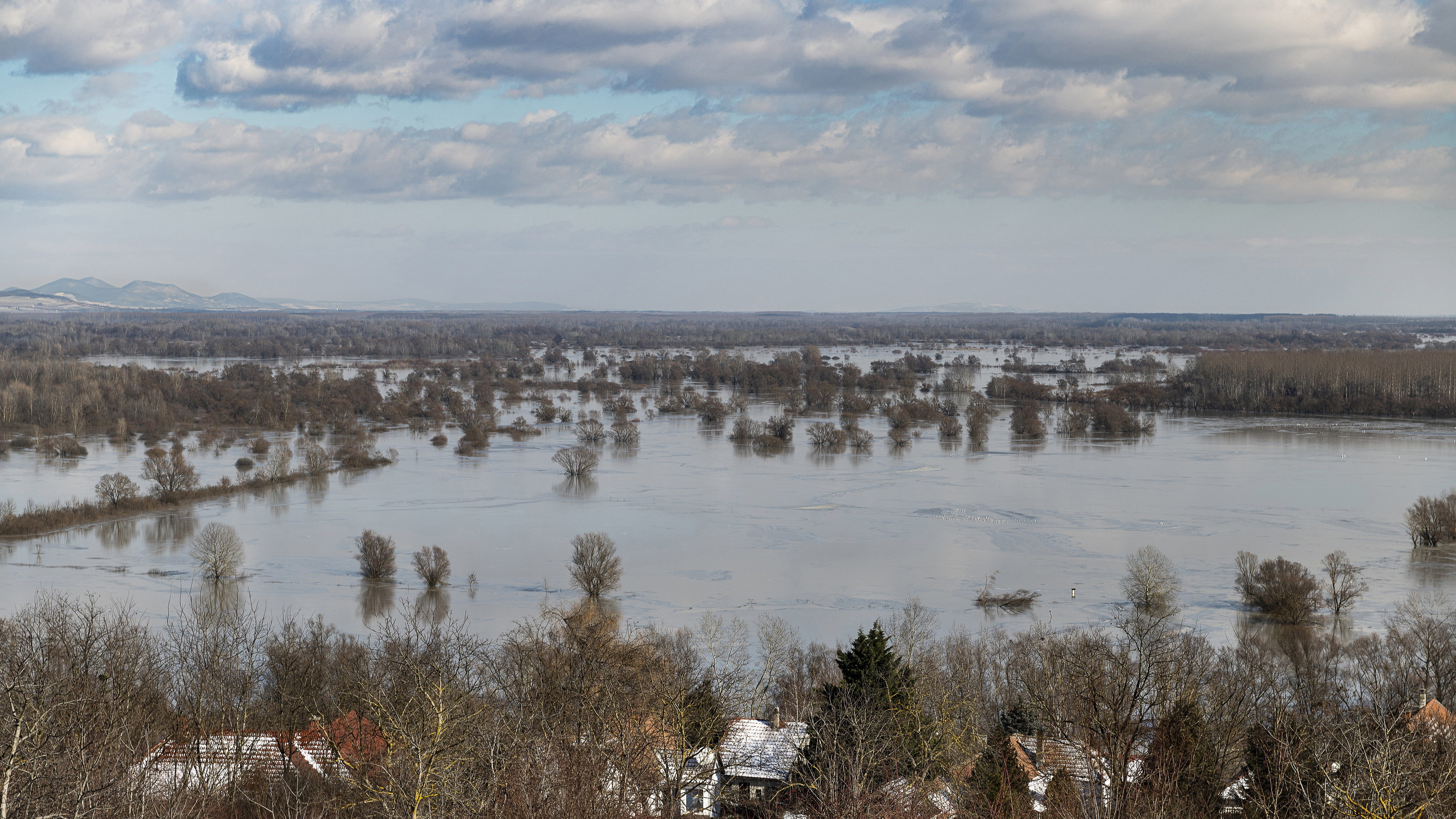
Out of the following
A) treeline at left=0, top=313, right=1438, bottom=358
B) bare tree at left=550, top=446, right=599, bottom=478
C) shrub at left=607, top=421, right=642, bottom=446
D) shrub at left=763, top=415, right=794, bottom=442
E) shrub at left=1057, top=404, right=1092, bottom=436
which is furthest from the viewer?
treeline at left=0, top=313, right=1438, bottom=358

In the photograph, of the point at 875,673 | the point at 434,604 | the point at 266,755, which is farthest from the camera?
the point at 434,604

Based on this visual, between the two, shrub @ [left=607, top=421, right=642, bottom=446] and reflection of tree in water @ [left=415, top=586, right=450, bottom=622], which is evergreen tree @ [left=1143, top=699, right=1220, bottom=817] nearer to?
reflection of tree in water @ [left=415, top=586, right=450, bottom=622]

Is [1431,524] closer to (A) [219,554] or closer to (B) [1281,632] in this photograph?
(B) [1281,632]

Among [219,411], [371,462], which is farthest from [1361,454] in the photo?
[219,411]

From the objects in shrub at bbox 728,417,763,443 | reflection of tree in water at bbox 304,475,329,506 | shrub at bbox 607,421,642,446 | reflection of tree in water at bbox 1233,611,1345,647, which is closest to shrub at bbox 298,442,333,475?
reflection of tree in water at bbox 304,475,329,506

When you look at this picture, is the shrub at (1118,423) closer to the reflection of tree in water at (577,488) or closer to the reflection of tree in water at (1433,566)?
the reflection of tree in water at (1433,566)

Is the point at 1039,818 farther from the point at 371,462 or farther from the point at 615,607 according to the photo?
the point at 371,462

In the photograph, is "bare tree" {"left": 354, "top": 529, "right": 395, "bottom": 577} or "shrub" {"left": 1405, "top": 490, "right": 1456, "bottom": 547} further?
"shrub" {"left": 1405, "top": 490, "right": 1456, "bottom": 547}

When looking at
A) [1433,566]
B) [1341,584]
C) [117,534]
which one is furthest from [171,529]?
[1433,566]
